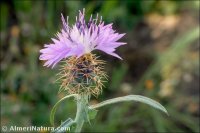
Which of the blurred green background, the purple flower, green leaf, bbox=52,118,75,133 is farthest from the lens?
the blurred green background

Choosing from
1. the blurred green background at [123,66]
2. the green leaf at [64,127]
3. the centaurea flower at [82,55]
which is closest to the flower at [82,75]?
the centaurea flower at [82,55]

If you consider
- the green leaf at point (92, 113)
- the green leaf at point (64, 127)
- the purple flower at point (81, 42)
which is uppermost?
the purple flower at point (81, 42)

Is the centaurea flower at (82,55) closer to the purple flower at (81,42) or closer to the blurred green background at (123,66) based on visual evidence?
the purple flower at (81,42)

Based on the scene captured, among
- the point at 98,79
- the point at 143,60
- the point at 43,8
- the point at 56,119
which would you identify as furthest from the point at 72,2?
the point at 98,79

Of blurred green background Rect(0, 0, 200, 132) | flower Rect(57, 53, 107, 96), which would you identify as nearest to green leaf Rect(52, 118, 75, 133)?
flower Rect(57, 53, 107, 96)

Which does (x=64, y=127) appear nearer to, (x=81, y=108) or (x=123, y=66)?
(x=81, y=108)

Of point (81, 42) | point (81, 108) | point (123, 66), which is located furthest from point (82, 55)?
point (123, 66)

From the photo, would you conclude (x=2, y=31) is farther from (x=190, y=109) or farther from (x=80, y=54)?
(x=80, y=54)

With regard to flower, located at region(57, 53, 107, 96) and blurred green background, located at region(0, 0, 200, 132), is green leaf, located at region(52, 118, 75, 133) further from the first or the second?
blurred green background, located at region(0, 0, 200, 132)
